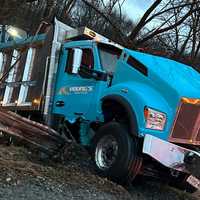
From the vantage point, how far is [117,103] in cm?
855

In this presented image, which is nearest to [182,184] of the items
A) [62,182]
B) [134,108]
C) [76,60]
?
[134,108]

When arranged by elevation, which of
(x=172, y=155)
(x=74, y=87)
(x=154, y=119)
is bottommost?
(x=172, y=155)

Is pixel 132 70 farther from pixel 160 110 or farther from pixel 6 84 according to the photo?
pixel 6 84

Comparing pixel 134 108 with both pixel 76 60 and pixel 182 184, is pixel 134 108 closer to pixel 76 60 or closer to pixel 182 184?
pixel 182 184

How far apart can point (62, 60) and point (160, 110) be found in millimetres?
3287

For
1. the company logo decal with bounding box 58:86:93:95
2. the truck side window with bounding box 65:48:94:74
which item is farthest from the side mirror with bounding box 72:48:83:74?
the company logo decal with bounding box 58:86:93:95

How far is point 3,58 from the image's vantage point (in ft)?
42.7

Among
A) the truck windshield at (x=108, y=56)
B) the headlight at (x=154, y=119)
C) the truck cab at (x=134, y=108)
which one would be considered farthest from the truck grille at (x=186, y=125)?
the truck windshield at (x=108, y=56)

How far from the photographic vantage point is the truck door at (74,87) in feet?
31.5

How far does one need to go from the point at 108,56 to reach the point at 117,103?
5.59 feet

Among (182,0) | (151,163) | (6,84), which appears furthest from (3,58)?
(182,0)

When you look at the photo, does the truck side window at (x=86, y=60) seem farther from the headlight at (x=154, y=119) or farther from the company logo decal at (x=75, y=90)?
the headlight at (x=154, y=119)

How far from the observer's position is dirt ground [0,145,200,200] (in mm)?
6613

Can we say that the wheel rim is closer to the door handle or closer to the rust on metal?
the rust on metal
